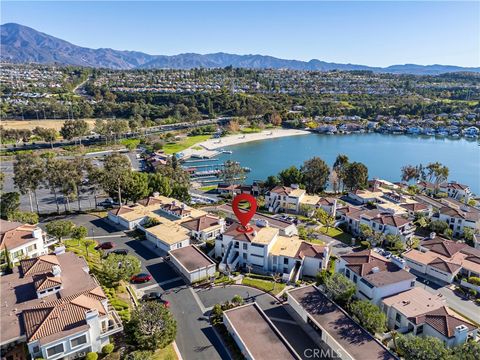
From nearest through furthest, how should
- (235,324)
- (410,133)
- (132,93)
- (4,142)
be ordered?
(235,324) → (4,142) → (410,133) → (132,93)

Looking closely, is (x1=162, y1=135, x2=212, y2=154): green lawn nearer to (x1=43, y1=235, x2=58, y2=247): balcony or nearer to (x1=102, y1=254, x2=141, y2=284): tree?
(x1=43, y1=235, x2=58, y2=247): balcony

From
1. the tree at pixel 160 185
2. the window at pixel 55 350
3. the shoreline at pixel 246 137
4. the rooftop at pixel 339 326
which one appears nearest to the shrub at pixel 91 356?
the window at pixel 55 350

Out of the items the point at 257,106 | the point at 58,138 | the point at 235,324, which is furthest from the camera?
the point at 257,106

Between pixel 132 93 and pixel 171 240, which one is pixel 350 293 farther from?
pixel 132 93

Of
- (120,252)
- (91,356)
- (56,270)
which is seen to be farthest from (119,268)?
(91,356)

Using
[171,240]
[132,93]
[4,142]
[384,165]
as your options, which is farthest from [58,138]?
[384,165]

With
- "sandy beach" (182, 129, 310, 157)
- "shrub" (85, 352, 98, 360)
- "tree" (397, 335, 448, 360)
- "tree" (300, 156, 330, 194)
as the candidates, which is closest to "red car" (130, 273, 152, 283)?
"shrub" (85, 352, 98, 360)
